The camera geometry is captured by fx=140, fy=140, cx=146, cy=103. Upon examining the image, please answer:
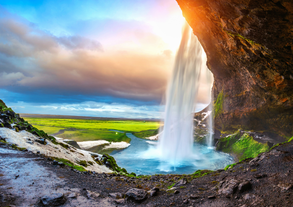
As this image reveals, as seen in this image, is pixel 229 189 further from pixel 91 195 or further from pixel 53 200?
pixel 53 200

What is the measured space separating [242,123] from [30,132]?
44452 mm

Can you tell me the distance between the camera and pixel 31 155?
12156 millimetres

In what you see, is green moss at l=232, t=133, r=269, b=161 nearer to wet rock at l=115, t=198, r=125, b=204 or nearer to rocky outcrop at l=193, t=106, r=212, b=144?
rocky outcrop at l=193, t=106, r=212, b=144

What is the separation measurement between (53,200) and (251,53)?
2341 centimetres

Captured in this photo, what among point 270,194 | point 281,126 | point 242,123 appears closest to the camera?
point 270,194

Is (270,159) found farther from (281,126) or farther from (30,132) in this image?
(281,126)

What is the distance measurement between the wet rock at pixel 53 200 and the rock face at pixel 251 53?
16400 millimetres

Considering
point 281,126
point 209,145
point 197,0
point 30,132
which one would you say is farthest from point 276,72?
point 209,145

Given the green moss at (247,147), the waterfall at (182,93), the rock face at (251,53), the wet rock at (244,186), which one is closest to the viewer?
the wet rock at (244,186)

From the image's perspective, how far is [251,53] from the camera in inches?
698

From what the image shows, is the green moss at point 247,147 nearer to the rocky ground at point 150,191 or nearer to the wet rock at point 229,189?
the rocky ground at point 150,191

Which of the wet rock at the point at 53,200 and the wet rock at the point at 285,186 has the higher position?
the wet rock at the point at 285,186

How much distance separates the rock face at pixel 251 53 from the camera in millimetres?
11055

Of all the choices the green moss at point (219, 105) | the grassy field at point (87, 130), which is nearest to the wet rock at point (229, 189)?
the green moss at point (219, 105)
